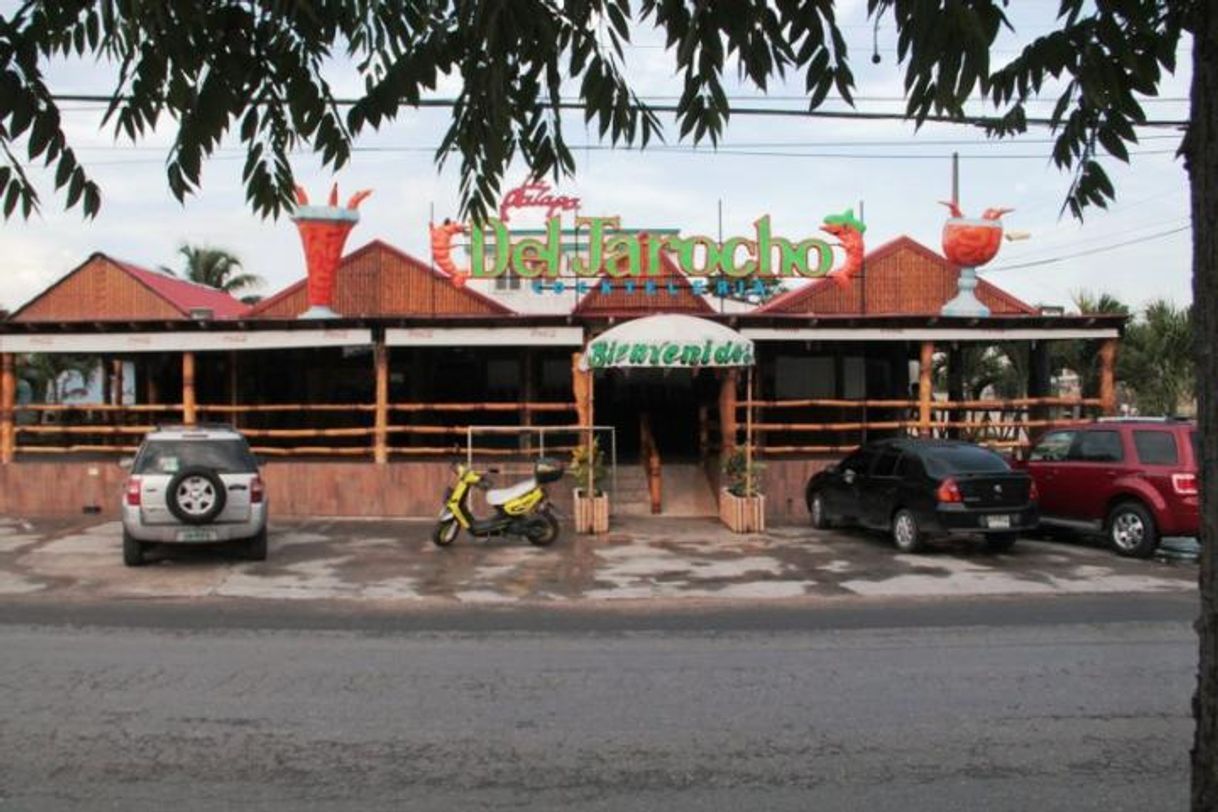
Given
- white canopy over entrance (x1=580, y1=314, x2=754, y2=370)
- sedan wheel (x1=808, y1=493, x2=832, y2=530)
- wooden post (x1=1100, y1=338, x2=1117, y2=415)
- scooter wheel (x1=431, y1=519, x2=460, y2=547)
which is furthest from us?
wooden post (x1=1100, y1=338, x2=1117, y2=415)

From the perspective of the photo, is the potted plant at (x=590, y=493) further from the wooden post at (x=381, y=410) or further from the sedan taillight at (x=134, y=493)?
the sedan taillight at (x=134, y=493)

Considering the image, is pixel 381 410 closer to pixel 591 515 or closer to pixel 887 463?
pixel 591 515

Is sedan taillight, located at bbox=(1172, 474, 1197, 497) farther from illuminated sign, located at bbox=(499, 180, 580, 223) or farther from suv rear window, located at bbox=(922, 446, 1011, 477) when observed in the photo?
illuminated sign, located at bbox=(499, 180, 580, 223)

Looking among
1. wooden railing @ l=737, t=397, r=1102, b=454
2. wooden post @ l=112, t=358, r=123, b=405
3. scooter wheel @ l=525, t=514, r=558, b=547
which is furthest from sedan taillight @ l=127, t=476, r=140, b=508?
wooden post @ l=112, t=358, r=123, b=405

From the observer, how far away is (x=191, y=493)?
42.1 ft

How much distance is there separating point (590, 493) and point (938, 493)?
5.37 m

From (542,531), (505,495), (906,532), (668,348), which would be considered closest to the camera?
(906,532)

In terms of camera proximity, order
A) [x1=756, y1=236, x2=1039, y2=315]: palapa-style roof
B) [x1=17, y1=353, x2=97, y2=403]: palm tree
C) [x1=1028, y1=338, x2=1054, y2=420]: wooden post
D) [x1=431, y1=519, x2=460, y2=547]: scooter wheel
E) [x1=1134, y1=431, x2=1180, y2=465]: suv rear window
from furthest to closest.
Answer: [x1=17, y1=353, x2=97, y2=403]: palm tree → [x1=756, y1=236, x2=1039, y2=315]: palapa-style roof → [x1=1028, y1=338, x2=1054, y2=420]: wooden post → [x1=431, y1=519, x2=460, y2=547]: scooter wheel → [x1=1134, y1=431, x2=1180, y2=465]: suv rear window

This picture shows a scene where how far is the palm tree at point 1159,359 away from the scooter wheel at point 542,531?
15.7 metres

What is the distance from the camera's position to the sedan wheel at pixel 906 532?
14.4 metres

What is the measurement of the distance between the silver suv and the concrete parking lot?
0.46 metres

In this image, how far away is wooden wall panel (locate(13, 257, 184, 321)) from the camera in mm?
23562

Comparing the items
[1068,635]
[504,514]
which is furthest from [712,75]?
[504,514]

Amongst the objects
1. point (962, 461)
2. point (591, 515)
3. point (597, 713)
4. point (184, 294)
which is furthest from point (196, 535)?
point (184, 294)
